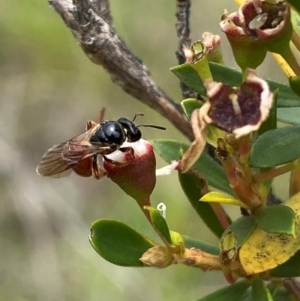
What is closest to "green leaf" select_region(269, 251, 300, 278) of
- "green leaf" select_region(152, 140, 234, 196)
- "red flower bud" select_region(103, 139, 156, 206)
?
"green leaf" select_region(152, 140, 234, 196)

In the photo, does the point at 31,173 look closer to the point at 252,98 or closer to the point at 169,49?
the point at 169,49

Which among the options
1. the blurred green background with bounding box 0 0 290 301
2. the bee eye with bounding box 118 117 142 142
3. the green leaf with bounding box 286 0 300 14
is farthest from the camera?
the blurred green background with bounding box 0 0 290 301

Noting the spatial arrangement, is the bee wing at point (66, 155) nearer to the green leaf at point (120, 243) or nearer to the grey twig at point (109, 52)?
the grey twig at point (109, 52)

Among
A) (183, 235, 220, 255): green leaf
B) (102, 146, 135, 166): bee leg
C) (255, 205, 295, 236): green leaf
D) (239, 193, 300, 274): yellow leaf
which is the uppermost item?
(102, 146, 135, 166): bee leg

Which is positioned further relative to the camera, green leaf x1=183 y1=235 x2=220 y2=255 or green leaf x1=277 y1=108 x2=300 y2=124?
green leaf x1=183 y1=235 x2=220 y2=255

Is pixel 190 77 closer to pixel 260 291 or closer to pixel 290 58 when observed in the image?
pixel 290 58

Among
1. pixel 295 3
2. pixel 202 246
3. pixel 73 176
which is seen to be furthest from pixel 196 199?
pixel 73 176

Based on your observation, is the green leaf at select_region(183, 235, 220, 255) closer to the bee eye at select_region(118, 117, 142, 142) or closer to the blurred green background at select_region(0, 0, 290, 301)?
the bee eye at select_region(118, 117, 142, 142)

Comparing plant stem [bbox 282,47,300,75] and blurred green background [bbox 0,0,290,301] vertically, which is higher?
plant stem [bbox 282,47,300,75]
